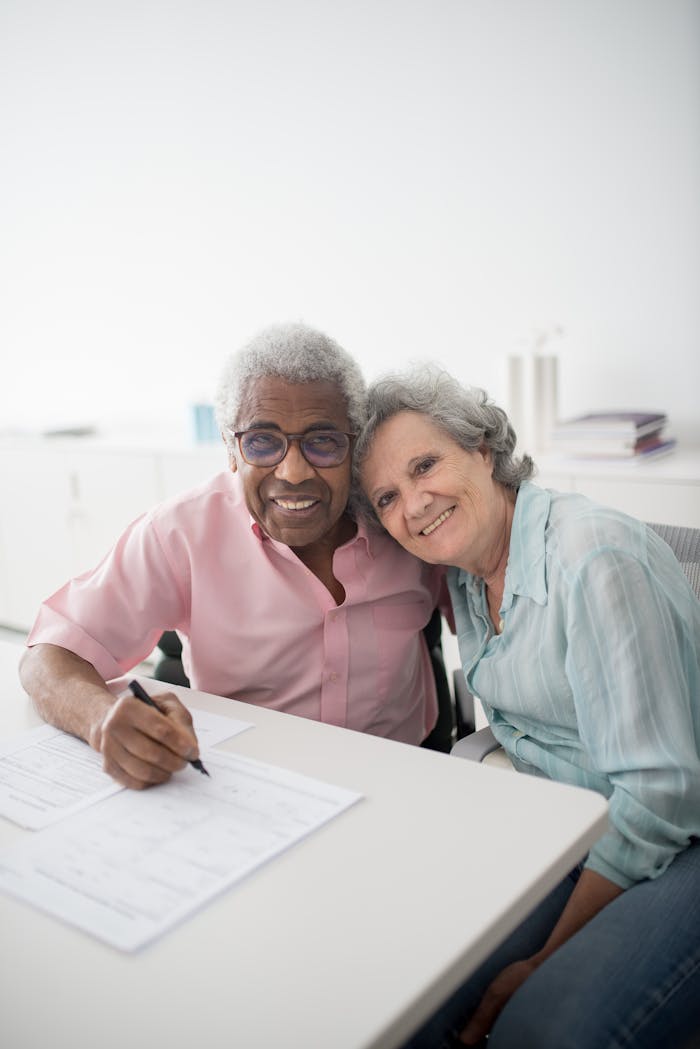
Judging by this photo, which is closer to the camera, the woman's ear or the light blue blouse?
the light blue blouse

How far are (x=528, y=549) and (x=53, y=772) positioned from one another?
0.79 m

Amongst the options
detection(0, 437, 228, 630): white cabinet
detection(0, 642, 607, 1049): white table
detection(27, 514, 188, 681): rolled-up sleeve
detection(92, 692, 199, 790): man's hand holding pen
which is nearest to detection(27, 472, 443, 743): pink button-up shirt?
detection(27, 514, 188, 681): rolled-up sleeve

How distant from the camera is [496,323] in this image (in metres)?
3.27

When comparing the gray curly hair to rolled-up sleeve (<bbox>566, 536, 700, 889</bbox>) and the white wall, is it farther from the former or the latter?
the white wall

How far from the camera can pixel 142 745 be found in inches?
47.0

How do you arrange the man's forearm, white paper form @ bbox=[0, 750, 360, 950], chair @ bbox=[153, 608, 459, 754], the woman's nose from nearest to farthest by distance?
white paper form @ bbox=[0, 750, 360, 950], the man's forearm, the woman's nose, chair @ bbox=[153, 608, 459, 754]

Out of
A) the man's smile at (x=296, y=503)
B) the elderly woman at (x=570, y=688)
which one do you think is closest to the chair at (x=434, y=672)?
the elderly woman at (x=570, y=688)

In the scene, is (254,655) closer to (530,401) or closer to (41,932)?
(41,932)

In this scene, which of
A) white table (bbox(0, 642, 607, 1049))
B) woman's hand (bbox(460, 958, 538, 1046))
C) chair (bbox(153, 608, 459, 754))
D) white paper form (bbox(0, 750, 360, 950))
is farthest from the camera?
chair (bbox(153, 608, 459, 754))

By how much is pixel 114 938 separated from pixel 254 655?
32.5 inches

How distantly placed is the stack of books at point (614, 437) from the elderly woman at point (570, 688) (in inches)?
44.1

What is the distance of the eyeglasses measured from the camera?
1575 mm

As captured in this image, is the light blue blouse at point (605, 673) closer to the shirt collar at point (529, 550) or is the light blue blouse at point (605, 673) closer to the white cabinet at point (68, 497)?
the shirt collar at point (529, 550)

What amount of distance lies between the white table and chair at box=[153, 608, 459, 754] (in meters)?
0.74
